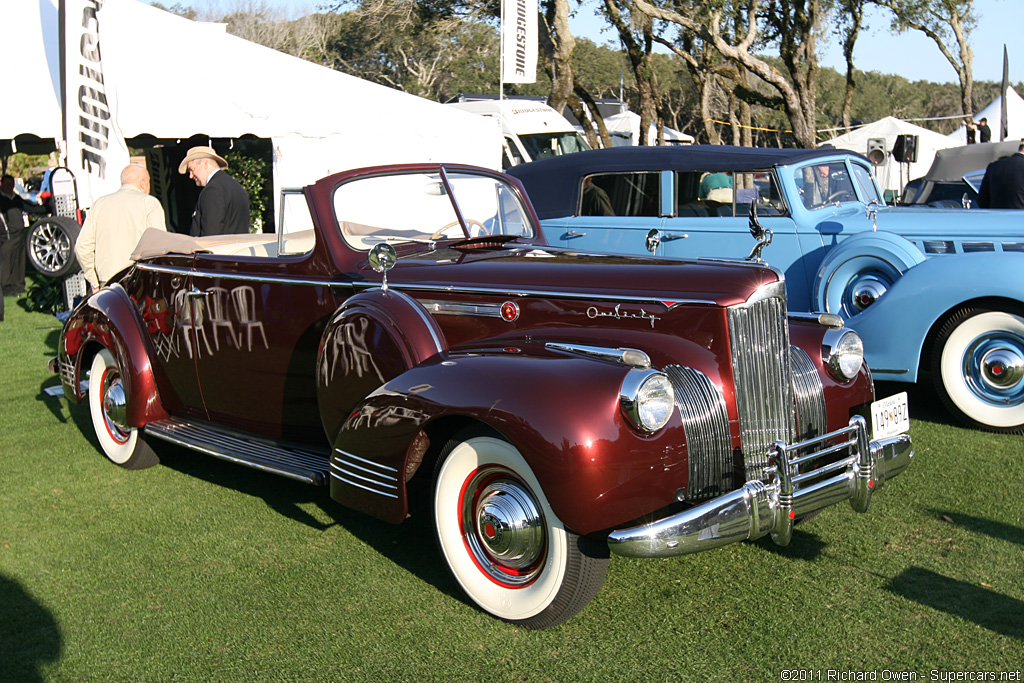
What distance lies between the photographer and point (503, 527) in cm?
312

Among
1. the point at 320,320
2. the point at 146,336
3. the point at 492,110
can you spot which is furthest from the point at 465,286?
the point at 492,110

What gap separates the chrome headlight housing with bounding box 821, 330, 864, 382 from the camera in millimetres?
3762

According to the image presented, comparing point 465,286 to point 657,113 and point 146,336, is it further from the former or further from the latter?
point 657,113

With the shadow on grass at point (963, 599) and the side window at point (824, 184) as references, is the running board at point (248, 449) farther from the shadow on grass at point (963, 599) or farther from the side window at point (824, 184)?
the side window at point (824, 184)

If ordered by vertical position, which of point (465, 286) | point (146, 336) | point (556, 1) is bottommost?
point (146, 336)

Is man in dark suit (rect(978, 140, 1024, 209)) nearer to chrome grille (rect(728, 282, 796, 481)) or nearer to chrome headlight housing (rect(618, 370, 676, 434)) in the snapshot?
chrome grille (rect(728, 282, 796, 481))

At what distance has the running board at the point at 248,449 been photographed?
3873 mm

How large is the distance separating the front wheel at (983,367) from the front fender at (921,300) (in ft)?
0.37

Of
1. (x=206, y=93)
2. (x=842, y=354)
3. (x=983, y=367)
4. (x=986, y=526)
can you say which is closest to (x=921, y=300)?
(x=983, y=367)

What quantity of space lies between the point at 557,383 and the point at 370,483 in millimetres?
925

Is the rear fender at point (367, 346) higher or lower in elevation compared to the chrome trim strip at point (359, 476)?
higher

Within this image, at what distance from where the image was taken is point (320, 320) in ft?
13.7

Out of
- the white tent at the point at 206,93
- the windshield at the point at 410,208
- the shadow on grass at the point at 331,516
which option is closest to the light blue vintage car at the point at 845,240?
the windshield at the point at 410,208

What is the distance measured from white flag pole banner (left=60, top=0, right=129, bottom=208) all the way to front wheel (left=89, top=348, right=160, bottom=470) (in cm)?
541
